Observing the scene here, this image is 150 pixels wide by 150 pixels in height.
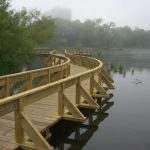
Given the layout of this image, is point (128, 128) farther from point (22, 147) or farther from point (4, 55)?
point (4, 55)

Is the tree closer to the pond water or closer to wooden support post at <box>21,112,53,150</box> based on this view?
the pond water

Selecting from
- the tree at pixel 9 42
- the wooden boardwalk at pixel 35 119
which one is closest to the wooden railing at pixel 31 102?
the wooden boardwalk at pixel 35 119

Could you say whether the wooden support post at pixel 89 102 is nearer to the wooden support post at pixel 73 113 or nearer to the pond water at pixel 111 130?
the pond water at pixel 111 130

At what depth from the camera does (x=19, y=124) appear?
21.0 feet

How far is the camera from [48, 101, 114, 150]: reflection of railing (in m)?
8.55

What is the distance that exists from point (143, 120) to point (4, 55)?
14493 mm

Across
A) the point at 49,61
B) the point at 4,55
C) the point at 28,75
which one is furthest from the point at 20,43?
the point at 28,75

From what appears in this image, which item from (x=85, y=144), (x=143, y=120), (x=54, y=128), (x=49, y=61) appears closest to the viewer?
(x=85, y=144)

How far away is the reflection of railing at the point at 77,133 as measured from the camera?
8552 millimetres

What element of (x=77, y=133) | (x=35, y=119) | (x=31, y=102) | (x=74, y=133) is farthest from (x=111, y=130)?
(x=31, y=102)

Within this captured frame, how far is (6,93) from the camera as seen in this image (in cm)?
940

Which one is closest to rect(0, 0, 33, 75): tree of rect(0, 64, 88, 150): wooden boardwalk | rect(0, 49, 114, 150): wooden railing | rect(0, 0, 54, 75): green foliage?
rect(0, 0, 54, 75): green foliage

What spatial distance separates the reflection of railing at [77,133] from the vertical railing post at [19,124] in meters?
1.99

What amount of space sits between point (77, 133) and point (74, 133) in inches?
4.0
